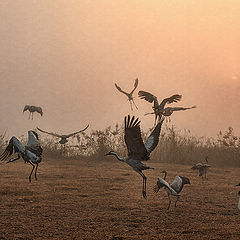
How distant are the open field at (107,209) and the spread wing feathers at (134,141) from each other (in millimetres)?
1124

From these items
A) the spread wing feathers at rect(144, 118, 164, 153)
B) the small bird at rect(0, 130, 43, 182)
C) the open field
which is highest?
the spread wing feathers at rect(144, 118, 164, 153)

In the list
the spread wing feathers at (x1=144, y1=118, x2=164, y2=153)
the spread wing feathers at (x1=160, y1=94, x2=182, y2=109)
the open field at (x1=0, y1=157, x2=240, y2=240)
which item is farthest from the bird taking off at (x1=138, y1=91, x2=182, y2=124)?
the spread wing feathers at (x1=144, y1=118, x2=164, y2=153)

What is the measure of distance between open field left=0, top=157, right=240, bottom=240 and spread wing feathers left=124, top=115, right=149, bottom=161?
1.12 metres

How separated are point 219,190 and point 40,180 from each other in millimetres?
5108

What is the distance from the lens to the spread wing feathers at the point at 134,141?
6.23m

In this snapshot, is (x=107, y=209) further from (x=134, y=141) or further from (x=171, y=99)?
(x=171, y=99)

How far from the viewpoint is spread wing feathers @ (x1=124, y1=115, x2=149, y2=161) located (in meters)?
6.23

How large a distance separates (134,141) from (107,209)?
1.74m

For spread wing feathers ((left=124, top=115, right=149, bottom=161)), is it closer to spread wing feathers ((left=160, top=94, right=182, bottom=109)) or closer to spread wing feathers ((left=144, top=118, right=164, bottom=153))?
spread wing feathers ((left=144, top=118, right=164, bottom=153))

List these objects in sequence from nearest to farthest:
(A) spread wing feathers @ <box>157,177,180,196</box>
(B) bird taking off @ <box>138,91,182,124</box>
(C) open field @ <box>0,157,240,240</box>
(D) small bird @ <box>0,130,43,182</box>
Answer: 1. (C) open field @ <box>0,157,240,240</box>
2. (A) spread wing feathers @ <box>157,177,180,196</box>
3. (D) small bird @ <box>0,130,43,182</box>
4. (B) bird taking off @ <box>138,91,182,124</box>

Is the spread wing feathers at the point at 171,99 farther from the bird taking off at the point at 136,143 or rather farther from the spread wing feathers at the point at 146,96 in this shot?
the bird taking off at the point at 136,143

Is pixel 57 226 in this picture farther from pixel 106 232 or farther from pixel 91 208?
pixel 91 208

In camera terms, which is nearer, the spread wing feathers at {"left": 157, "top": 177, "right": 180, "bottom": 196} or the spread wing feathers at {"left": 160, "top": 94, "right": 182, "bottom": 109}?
the spread wing feathers at {"left": 157, "top": 177, "right": 180, "bottom": 196}

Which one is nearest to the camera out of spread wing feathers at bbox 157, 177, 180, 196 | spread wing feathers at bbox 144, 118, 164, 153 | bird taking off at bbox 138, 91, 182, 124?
spread wing feathers at bbox 157, 177, 180, 196
